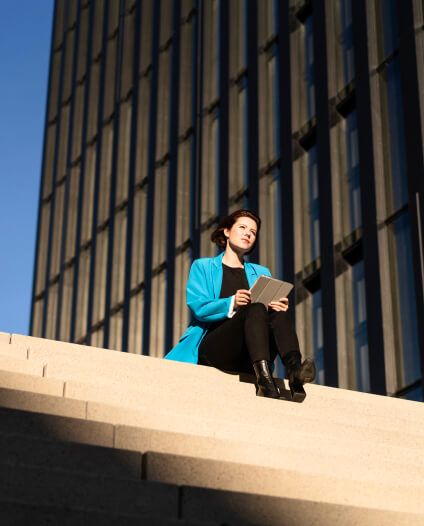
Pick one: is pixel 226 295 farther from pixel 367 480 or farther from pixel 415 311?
pixel 415 311

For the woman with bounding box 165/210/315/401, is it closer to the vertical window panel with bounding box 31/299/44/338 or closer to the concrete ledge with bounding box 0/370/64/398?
the concrete ledge with bounding box 0/370/64/398

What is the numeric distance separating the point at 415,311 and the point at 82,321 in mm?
15951

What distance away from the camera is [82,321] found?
30750mm

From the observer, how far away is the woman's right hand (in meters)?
8.12

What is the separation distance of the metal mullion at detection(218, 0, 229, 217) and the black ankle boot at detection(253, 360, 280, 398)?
15.7 metres

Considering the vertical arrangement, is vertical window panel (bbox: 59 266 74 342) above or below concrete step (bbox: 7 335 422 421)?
above

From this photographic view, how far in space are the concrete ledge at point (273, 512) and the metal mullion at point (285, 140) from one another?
14.2 m

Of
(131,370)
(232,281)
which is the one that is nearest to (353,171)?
(232,281)

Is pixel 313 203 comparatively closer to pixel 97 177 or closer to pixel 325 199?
pixel 325 199

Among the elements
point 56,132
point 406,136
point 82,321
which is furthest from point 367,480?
point 56,132

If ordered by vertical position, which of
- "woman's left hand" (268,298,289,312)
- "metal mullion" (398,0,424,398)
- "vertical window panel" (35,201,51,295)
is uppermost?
"vertical window panel" (35,201,51,295)

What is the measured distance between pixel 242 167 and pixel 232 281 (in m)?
14.3

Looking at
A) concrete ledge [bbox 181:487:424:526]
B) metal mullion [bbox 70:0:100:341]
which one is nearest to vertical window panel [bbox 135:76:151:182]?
metal mullion [bbox 70:0:100:341]

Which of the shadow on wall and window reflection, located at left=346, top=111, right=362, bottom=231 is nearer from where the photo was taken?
the shadow on wall
